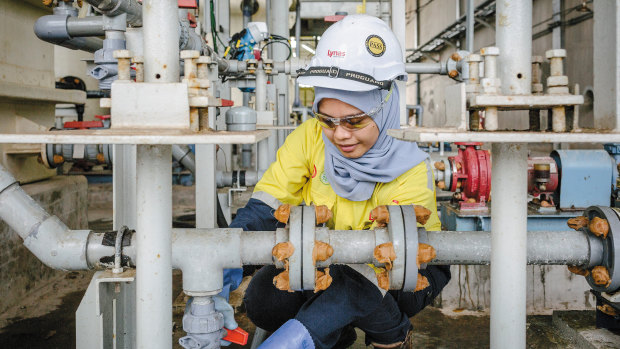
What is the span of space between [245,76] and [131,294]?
260 centimetres

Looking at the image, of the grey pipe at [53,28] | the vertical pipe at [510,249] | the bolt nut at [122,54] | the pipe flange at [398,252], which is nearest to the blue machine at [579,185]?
the vertical pipe at [510,249]

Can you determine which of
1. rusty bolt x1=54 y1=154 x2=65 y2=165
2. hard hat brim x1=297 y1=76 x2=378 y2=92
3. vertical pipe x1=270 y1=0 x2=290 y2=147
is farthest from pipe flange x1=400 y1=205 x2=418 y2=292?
vertical pipe x1=270 y1=0 x2=290 y2=147

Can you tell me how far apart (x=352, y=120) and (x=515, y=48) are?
54cm

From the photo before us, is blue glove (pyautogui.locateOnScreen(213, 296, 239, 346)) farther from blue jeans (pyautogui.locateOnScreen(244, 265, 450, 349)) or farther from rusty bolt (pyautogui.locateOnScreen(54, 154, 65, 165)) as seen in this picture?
rusty bolt (pyautogui.locateOnScreen(54, 154, 65, 165))

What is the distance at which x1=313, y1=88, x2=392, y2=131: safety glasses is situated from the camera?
1473 mm

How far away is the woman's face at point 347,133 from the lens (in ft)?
4.82

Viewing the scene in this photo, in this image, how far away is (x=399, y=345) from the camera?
159 centimetres

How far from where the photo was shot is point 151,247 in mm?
1035

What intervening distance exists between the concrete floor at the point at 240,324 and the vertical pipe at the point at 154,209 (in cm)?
159

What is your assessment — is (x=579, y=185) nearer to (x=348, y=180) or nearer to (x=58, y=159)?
(x=348, y=180)

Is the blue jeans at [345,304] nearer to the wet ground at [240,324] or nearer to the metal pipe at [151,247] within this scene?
the metal pipe at [151,247]

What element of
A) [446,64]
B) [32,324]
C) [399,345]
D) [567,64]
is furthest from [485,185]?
[567,64]

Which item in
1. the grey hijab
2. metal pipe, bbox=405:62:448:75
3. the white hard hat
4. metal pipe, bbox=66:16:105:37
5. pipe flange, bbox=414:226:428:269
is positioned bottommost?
pipe flange, bbox=414:226:428:269

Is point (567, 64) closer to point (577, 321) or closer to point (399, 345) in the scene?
point (577, 321)
